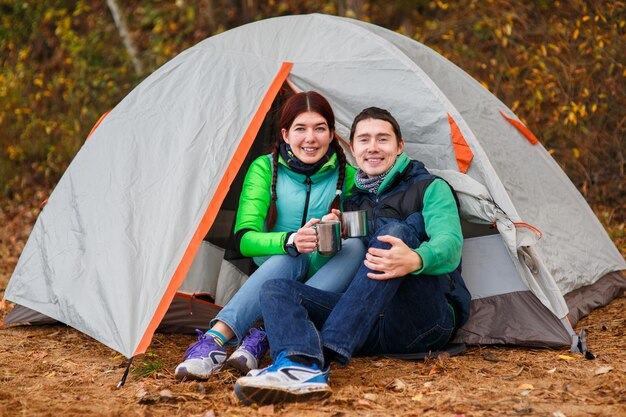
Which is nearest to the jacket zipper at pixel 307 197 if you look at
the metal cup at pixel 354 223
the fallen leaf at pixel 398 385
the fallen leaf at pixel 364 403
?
the metal cup at pixel 354 223

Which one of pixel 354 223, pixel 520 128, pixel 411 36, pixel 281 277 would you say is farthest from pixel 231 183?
pixel 411 36

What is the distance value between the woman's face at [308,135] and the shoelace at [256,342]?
88cm

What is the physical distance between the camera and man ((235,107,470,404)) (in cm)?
298

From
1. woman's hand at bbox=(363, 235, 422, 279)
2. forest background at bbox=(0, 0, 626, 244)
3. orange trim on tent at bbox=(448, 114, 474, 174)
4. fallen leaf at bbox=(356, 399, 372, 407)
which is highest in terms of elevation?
forest background at bbox=(0, 0, 626, 244)

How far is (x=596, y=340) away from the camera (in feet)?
12.7

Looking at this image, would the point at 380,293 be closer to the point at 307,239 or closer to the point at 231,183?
the point at 307,239

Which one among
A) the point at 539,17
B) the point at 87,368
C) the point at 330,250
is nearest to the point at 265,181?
the point at 330,250

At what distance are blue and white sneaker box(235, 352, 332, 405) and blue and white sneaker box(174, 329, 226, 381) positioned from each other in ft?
1.27

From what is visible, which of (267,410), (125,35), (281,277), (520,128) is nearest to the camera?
(267,410)

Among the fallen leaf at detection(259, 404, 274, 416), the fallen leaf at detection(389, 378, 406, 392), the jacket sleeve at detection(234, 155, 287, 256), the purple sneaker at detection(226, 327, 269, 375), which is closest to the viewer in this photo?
the fallen leaf at detection(259, 404, 274, 416)

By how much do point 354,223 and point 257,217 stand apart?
618 mm

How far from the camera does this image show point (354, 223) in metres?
3.31

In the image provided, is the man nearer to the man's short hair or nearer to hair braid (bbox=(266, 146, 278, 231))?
the man's short hair

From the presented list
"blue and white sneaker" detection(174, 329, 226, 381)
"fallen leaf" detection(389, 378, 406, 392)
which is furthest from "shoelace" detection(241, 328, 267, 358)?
"fallen leaf" detection(389, 378, 406, 392)
